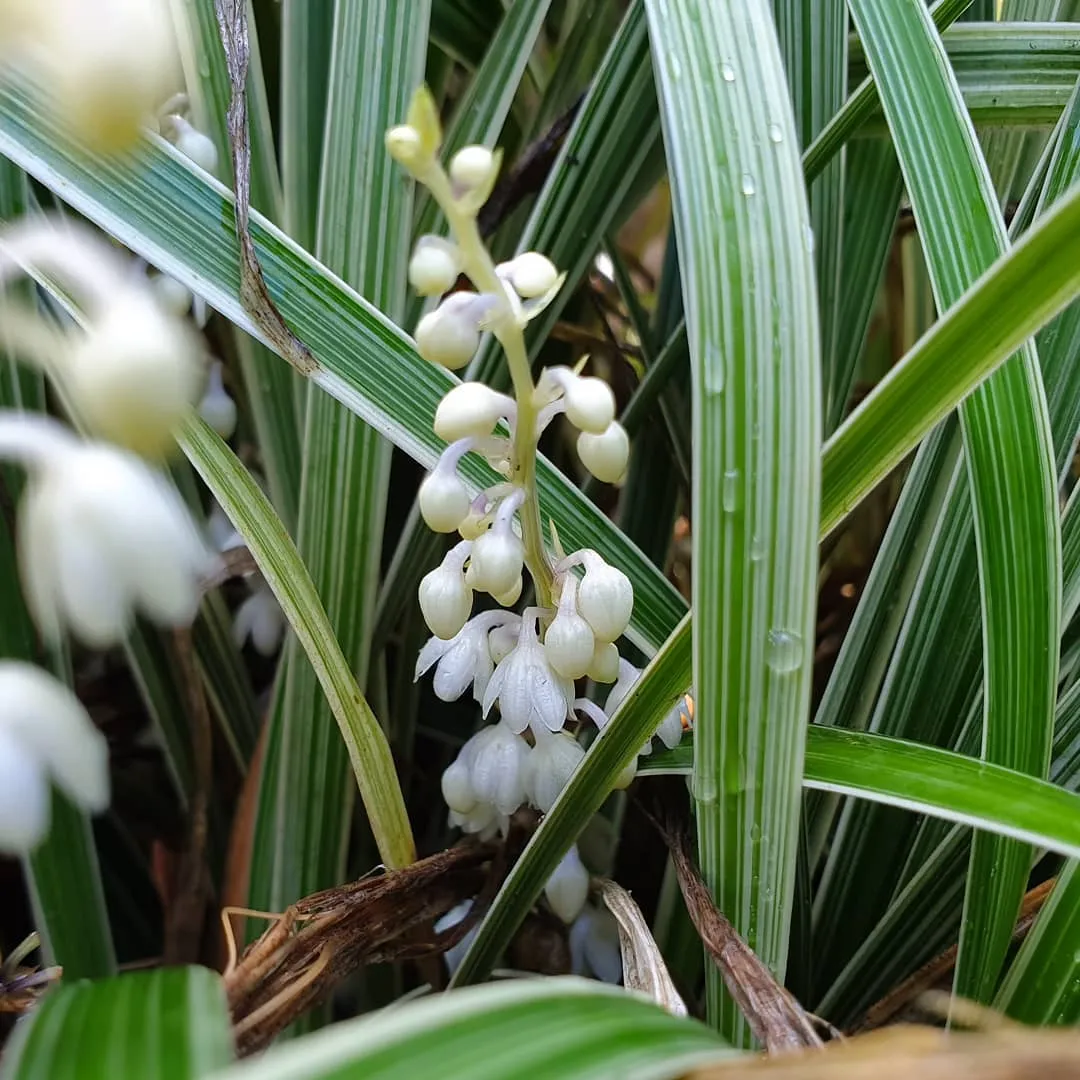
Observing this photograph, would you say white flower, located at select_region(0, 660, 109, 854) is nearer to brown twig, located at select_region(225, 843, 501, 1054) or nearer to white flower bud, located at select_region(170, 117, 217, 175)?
brown twig, located at select_region(225, 843, 501, 1054)

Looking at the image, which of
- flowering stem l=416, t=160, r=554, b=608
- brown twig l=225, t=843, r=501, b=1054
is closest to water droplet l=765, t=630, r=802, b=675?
flowering stem l=416, t=160, r=554, b=608

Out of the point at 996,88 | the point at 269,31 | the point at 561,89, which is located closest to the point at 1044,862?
the point at 996,88

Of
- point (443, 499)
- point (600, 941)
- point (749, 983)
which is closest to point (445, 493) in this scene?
point (443, 499)

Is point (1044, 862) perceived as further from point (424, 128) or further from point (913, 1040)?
point (424, 128)

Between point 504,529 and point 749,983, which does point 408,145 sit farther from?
point 749,983

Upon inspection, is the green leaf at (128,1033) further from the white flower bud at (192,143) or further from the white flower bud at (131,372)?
the white flower bud at (192,143)

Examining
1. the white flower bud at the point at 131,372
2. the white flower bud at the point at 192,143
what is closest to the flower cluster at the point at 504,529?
the white flower bud at the point at 131,372
